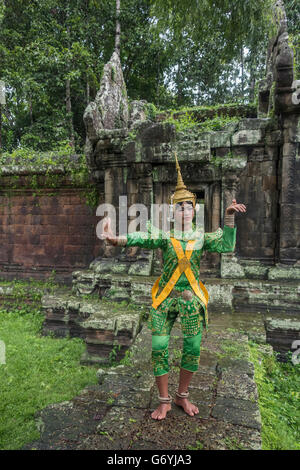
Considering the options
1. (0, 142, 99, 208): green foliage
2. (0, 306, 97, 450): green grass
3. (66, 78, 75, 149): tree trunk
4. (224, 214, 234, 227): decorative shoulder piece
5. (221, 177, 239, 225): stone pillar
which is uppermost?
(66, 78, 75, 149): tree trunk

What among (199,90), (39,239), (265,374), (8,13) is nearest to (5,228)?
(39,239)

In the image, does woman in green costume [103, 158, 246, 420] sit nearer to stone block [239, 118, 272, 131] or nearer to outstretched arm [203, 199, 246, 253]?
outstretched arm [203, 199, 246, 253]

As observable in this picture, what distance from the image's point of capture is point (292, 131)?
4.97 m

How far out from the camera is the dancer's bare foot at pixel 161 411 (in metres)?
2.39

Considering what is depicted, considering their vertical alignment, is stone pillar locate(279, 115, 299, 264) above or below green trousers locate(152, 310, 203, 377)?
above

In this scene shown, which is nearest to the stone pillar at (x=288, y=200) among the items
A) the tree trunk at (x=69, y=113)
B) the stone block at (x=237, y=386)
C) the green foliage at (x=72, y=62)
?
the stone block at (x=237, y=386)

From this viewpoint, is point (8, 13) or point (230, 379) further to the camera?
point (8, 13)

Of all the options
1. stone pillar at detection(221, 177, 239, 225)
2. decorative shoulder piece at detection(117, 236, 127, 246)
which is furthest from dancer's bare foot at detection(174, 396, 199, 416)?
stone pillar at detection(221, 177, 239, 225)

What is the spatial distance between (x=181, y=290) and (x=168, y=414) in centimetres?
101

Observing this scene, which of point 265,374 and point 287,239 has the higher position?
point 287,239

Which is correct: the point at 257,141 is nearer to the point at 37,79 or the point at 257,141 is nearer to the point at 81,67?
the point at 81,67

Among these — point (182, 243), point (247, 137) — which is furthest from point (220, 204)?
point (182, 243)

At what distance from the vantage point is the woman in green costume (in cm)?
242
